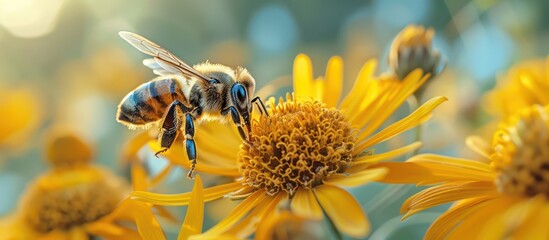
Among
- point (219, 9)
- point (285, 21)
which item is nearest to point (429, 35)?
point (285, 21)

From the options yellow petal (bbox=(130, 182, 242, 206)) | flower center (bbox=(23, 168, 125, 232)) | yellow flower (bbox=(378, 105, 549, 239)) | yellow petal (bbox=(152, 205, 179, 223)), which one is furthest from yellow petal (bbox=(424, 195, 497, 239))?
flower center (bbox=(23, 168, 125, 232))

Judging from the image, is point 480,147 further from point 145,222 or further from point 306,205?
point 145,222

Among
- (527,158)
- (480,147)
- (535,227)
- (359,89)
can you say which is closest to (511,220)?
(535,227)

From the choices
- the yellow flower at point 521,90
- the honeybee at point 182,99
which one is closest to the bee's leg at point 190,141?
the honeybee at point 182,99

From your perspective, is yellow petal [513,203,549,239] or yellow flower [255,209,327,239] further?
yellow flower [255,209,327,239]

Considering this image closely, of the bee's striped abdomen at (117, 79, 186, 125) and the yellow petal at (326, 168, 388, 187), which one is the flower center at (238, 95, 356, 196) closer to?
the yellow petal at (326, 168, 388, 187)

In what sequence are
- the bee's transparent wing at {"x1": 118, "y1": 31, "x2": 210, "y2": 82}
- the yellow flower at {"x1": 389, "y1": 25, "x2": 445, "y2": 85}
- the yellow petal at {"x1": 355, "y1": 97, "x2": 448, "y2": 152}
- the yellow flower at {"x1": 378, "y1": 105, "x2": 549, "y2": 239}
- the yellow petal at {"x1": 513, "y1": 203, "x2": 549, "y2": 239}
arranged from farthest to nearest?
the yellow flower at {"x1": 389, "y1": 25, "x2": 445, "y2": 85} < the bee's transparent wing at {"x1": 118, "y1": 31, "x2": 210, "y2": 82} < the yellow petal at {"x1": 355, "y1": 97, "x2": 448, "y2": 152} < the yellow flower at {"x1": 378, "y1": 105, "x2": 549, "y2": 239} < the yellow petal at {"x1": 513, "y1": 203, "x2": 549, "y2": 239}

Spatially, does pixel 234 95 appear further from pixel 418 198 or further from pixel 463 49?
pixel 463 49

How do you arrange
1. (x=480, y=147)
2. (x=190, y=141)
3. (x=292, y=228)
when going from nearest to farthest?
(x=292, y=228) → (x=480, y=147) → (x=190, y=141)

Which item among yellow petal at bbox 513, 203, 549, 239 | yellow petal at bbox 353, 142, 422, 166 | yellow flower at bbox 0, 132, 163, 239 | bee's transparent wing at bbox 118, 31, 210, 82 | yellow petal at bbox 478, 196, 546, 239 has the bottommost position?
yellow petal at bbox 513, 203, 549, 239
